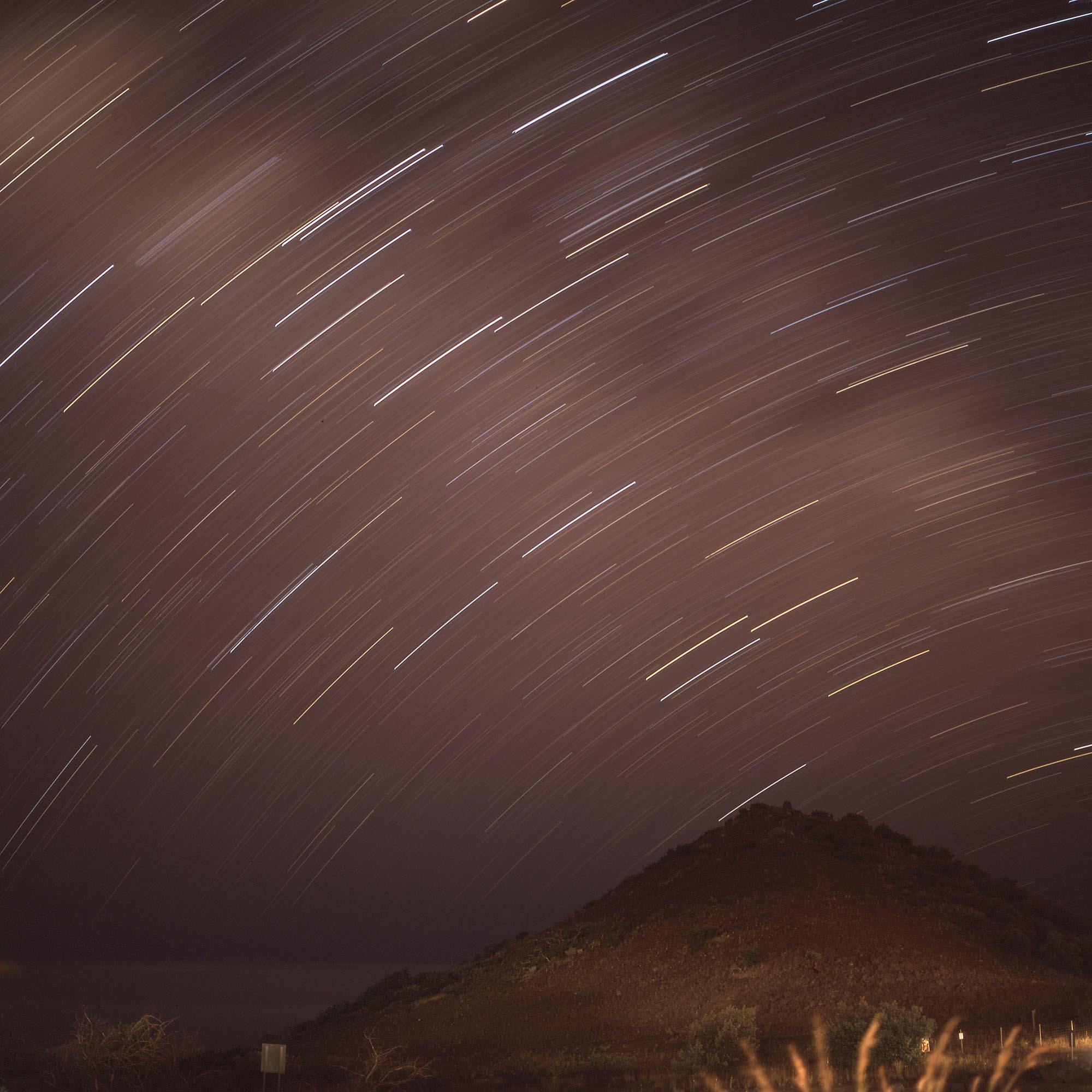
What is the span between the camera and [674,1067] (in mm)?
23031

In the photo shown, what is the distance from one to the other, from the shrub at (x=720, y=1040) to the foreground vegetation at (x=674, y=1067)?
36 millimetres

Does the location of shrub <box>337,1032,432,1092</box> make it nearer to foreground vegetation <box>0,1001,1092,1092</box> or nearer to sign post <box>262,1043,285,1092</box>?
foreground vegetation <box>0,1001,1092,1092</box>

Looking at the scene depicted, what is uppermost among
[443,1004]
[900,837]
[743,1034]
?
[900,837]

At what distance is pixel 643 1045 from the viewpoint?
1054 inches

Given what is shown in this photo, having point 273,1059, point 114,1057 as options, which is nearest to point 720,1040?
point 273,1059

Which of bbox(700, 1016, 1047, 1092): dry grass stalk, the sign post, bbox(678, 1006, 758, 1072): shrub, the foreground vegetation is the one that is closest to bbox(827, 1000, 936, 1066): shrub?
the foreground vegetation

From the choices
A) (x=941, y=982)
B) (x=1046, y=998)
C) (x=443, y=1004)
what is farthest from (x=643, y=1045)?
(x=443, y=1004)

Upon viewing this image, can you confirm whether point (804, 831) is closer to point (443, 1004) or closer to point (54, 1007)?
point (443, 1004)

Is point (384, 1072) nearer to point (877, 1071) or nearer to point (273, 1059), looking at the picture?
point (273, 1059)

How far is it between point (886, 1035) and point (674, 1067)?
187 inches

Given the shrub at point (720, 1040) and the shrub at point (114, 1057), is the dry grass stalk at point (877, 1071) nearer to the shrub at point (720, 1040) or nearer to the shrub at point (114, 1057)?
the shrub at point (720, 1040)

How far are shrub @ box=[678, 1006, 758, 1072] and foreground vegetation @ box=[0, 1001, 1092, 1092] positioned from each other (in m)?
0.04

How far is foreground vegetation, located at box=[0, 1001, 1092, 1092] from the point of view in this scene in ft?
68.4

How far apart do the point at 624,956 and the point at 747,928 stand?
473 cm
